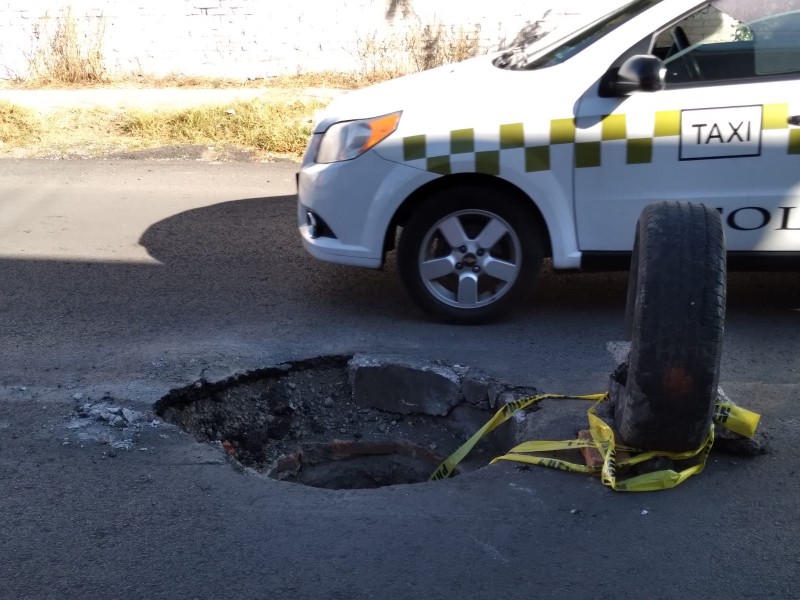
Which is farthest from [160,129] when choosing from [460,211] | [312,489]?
[312,489]

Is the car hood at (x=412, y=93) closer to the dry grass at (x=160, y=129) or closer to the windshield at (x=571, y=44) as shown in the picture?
the windshield at (x=571, y=44)

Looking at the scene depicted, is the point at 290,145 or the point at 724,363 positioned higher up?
the point at 290,145

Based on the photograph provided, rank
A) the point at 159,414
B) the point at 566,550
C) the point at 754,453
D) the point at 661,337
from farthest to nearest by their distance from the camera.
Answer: the point at 159,414 → the point at 754,453 → the point at 661,337 → the point at 566,550

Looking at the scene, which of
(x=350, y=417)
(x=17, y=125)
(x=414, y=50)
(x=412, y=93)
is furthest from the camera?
(x=414, y=50)

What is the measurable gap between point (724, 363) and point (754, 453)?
3.57 ft

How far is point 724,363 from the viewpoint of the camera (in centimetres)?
481

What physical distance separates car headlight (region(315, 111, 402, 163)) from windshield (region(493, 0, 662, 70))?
84 cm

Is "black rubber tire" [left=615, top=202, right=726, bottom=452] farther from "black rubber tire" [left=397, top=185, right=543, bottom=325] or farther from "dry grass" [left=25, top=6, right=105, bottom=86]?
"dry grass" [left=25, top=6, right=105, bottom=86]

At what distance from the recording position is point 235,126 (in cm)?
1019

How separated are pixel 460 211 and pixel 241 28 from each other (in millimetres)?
8424

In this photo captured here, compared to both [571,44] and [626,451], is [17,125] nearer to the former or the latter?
[571,44]

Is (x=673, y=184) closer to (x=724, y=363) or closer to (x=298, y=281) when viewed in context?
(x=724, y=363)

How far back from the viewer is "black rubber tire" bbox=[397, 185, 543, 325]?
5148 mm

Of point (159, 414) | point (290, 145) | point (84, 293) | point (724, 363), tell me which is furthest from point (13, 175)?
point (724, 363)
